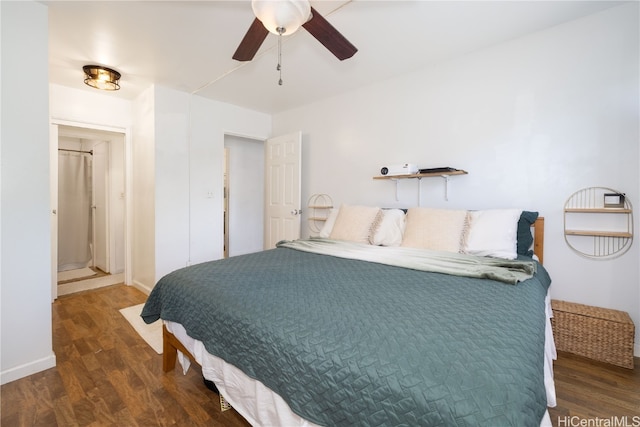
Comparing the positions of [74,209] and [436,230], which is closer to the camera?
[436,230]

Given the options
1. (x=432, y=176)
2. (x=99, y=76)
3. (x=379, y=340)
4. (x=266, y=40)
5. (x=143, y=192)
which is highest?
(x=266, y=40)

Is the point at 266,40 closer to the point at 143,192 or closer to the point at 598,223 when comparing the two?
the point at 143,192

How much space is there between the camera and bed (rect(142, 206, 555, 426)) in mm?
732

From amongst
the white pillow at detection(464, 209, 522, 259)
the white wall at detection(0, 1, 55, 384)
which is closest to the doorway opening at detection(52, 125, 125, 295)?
the white wall at detection(0, 1, 55, 384)

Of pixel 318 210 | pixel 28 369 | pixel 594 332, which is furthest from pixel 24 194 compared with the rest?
pixel 594 332

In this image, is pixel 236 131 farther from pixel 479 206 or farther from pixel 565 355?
pixel 565 355

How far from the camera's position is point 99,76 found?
2.85m

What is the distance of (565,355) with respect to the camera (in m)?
2.03

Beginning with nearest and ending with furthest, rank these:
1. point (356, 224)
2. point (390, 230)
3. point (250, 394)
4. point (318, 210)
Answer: point (250, 394), point (390, 230), point (356, 224), point (318, 210)

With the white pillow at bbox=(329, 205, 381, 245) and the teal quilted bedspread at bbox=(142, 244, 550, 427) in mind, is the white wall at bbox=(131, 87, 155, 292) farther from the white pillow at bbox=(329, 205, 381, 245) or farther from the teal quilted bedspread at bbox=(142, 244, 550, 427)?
the white pillow at bbox=(329, 205, 381, 245)

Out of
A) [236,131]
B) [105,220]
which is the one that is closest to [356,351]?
[236,131]

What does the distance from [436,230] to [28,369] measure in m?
2.99

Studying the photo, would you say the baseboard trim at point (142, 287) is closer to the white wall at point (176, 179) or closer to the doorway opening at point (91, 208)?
the white wall at point (176, 179)

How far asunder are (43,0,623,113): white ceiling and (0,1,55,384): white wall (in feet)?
1.08
